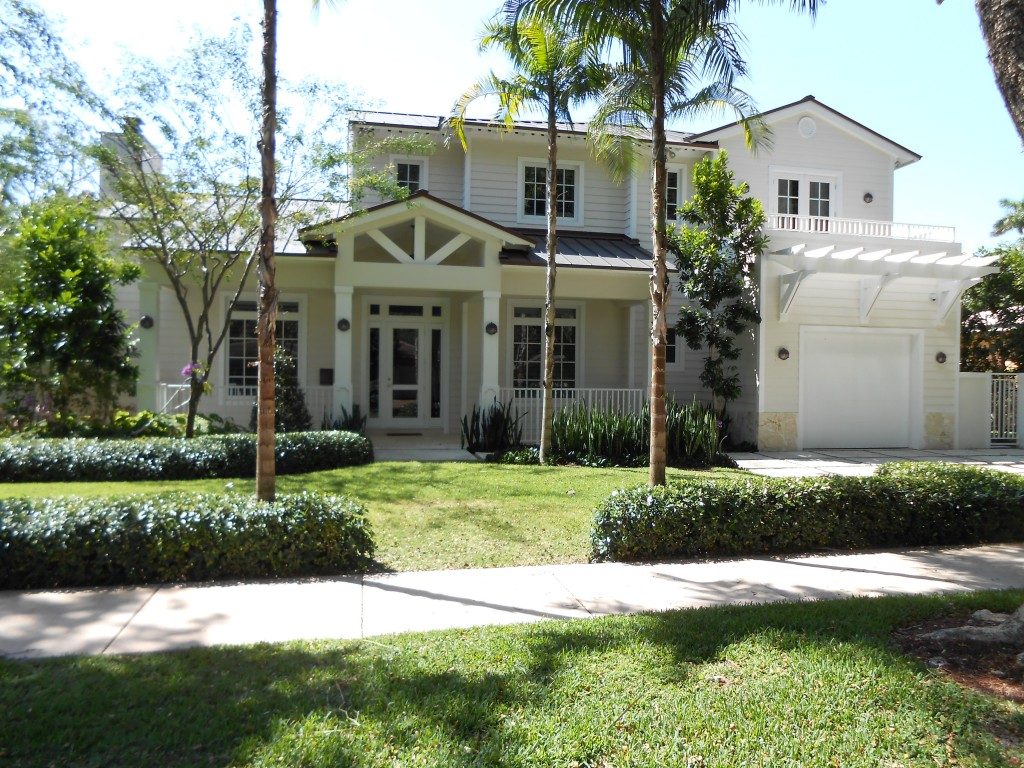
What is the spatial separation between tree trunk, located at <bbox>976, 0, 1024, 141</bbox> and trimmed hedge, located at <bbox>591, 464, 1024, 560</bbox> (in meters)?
4.07

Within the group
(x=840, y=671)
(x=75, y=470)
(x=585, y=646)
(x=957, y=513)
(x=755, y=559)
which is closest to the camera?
(x=840, y=671)

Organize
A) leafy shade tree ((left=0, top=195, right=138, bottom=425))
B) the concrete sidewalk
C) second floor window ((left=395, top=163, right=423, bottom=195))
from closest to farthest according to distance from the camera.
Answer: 1. the concrete sidewalk
2. leafy shade tree ((left=0, top=195, right=138, bottom=425))
3. second floor window ((left=395, top=163, right=423, bottom=195))

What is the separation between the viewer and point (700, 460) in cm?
Result: 1295

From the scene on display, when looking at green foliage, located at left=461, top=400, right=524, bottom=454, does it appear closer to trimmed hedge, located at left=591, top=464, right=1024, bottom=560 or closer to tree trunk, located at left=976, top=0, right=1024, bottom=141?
trimmed hedge, located at left=591, top=464, right=1024, bottom=560

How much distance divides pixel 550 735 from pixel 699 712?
754mm

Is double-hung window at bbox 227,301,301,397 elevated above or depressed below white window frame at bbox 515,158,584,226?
below

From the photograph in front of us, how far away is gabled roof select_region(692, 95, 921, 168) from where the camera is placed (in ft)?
58.7

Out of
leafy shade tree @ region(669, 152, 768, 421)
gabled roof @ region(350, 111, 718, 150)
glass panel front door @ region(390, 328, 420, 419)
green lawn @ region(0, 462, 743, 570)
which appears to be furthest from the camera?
glass panel front door @ region(390, 328, 420, 419)

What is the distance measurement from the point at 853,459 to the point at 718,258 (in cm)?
458

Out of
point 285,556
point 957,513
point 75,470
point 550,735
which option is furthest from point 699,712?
point 75,470

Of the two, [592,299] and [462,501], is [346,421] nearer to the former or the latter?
[462,501]

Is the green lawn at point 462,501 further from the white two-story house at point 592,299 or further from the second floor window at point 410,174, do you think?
the second floor window at point 410,174

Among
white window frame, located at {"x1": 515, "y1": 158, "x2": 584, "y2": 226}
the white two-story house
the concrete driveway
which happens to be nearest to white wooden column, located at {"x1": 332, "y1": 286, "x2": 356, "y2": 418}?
the white two-story house

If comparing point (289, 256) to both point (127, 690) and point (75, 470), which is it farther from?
point (127, 690)
